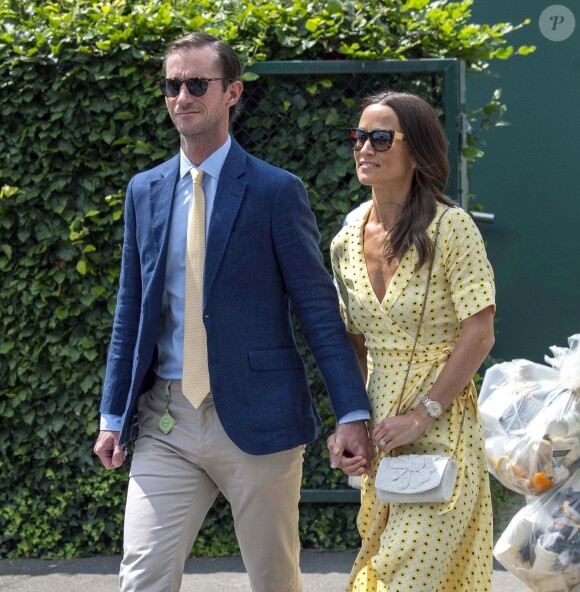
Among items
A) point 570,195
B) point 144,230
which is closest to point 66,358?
point 144,230

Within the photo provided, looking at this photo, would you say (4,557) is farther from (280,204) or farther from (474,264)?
(474,264)

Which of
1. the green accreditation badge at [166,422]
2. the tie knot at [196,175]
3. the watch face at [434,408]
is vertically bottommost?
the green accreditation badge at [166,422]

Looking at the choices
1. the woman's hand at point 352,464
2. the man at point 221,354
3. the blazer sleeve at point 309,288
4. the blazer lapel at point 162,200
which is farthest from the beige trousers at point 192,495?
the blazer lapel at point 162,200

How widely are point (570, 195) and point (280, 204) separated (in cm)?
354

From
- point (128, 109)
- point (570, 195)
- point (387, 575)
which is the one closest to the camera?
point (387, 575)

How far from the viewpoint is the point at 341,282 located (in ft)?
12.1

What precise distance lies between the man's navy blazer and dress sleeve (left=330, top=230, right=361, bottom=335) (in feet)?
0.13

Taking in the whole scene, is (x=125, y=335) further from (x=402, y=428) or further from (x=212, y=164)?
(x=402, y=428)

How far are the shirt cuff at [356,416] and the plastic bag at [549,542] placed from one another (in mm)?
1267

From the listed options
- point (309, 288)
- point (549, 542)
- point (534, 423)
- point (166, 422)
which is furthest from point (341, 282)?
point (549, 542)

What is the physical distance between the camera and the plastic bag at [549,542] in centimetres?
431

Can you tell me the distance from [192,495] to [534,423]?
150cm

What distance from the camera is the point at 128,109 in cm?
554

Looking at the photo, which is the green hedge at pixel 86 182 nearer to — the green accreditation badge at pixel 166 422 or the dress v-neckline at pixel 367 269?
the dress v-neckline at pixel 367 269
